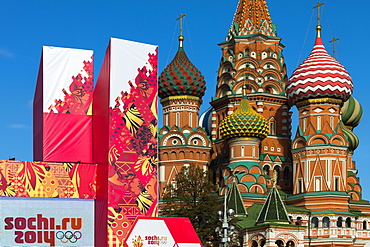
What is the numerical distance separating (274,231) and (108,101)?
1614 cm

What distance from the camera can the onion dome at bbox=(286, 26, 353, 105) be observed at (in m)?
44.4

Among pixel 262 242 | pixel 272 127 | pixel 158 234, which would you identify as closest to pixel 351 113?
pixel 272 127

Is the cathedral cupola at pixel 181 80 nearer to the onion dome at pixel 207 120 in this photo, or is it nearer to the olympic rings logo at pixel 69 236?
the onion dome at pixel 207 120

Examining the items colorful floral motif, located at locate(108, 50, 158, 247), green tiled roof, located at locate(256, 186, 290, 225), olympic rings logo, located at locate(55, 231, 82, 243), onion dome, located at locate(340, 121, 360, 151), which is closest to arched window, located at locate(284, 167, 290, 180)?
onion dome, located at locate(340, 121, 360, 151)

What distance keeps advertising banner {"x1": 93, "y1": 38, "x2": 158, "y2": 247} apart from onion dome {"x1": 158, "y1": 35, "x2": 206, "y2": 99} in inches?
806

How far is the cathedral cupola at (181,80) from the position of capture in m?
47.0

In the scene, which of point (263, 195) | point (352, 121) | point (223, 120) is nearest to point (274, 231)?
point (263, 195)

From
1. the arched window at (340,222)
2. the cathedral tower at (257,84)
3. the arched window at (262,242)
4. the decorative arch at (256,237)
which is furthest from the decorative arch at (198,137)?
the arched window at (262,242)

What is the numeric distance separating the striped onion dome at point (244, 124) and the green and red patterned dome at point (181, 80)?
277 centimetres

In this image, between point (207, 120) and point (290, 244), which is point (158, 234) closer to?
point (290, 244)

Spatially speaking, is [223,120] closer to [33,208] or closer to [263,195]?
[263,195]

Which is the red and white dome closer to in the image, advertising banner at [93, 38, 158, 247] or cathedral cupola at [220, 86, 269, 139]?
cathedral cupola at [220, 86, 269, 139]

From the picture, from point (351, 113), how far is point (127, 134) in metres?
28.7

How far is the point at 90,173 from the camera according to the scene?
26297 millimetres
